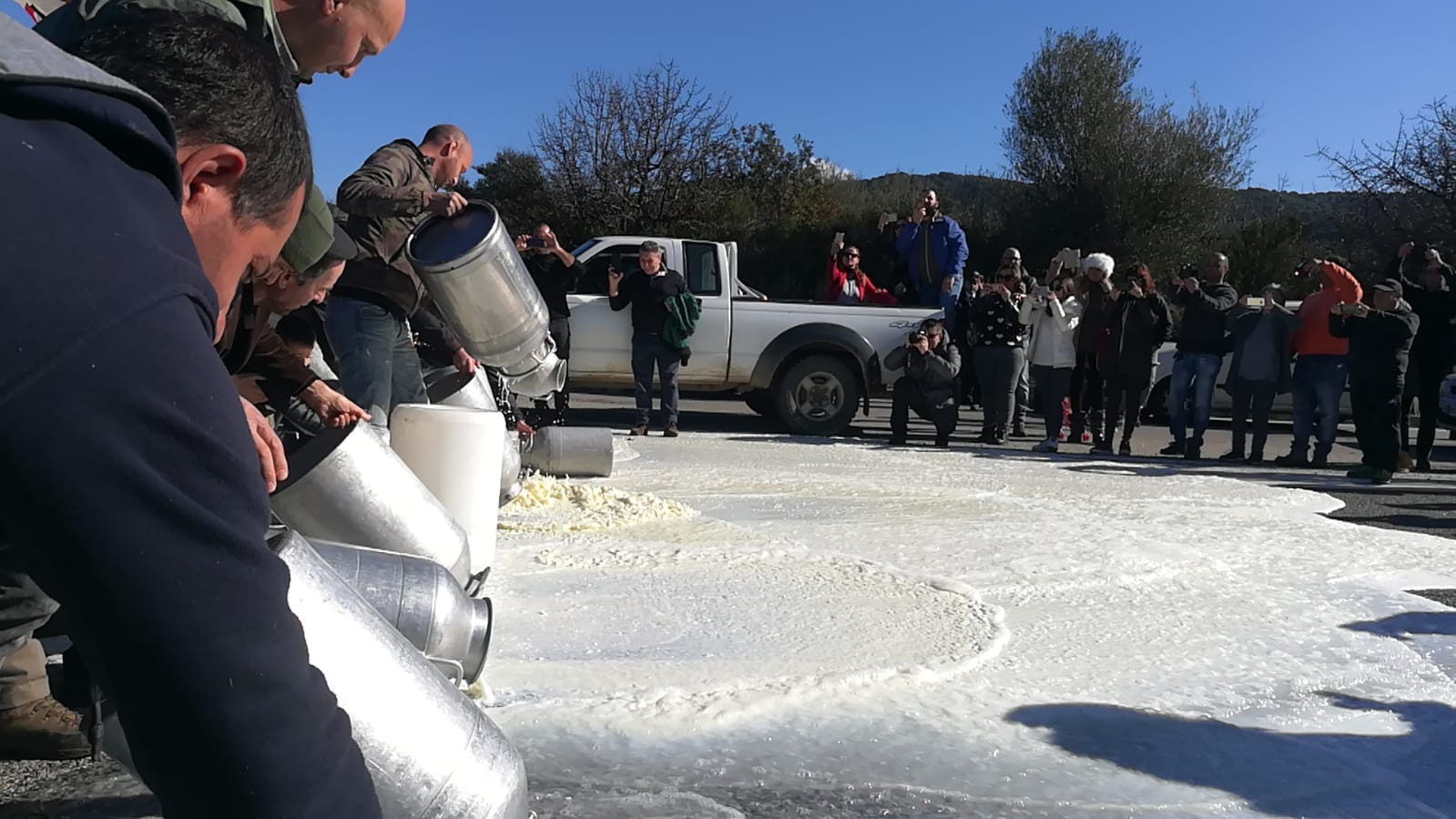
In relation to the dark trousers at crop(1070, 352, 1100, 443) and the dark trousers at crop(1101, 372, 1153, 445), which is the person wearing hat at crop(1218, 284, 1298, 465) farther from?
the dark trousers at crop(1070, 352, 1100, 443)

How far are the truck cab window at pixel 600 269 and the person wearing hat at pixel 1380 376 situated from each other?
6.24 metres

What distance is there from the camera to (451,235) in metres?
4.40

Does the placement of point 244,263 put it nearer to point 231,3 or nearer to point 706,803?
point 231,3

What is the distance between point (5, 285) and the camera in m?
0.84

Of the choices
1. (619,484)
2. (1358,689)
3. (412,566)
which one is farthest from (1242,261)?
(412,566)

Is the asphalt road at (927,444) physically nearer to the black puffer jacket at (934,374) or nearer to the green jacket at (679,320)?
the black puffer jacket at (934,374)

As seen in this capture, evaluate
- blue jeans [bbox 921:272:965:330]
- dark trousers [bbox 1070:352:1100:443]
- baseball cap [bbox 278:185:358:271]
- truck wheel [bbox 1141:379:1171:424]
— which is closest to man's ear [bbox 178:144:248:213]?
baseball cap [bbox 278:185:358:271]

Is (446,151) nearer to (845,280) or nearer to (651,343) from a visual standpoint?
(651,343)

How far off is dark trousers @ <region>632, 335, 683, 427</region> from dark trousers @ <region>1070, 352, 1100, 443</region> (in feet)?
13.0

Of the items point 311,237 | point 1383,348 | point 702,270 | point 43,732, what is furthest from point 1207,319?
point 43,732

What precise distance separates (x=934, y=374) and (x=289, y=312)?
7901mm

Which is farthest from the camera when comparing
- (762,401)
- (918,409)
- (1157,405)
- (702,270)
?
(1157,405)

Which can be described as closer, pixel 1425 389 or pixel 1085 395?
pixel 1425 389

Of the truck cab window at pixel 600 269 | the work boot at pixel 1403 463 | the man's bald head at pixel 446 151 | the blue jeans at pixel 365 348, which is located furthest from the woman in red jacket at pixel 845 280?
the blue jeans at pixel 365 348
